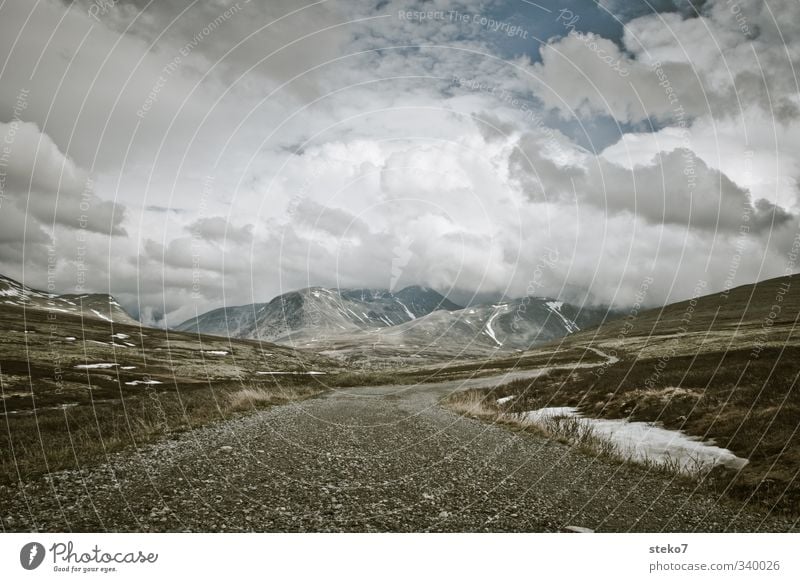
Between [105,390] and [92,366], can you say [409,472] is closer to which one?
[105,390]

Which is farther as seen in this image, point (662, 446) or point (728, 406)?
point (728, 406)

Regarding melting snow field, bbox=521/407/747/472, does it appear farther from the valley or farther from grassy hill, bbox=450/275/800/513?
grassy hill, bbox=450/275/800/513

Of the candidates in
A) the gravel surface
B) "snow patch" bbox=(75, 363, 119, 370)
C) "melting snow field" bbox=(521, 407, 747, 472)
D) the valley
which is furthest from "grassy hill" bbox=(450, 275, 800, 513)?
"snow patch" bbox=(75, 363, 119, 370)

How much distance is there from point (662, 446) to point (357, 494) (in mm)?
12306

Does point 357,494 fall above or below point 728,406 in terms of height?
above

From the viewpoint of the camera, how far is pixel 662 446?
15.7 metres

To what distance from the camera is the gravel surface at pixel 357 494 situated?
25.5 feet

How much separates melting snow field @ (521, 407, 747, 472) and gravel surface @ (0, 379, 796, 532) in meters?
1.65

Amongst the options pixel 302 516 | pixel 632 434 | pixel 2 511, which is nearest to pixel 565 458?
Result: pixel 632 434

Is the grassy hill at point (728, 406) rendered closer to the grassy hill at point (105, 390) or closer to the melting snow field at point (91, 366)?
the grassy hill at point (105, 390)

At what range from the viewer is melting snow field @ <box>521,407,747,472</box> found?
495 inches

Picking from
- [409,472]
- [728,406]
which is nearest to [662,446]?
[728,406]
